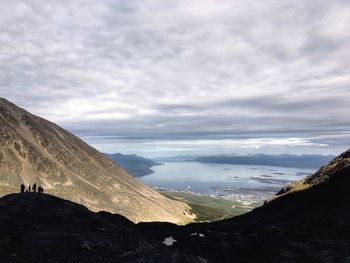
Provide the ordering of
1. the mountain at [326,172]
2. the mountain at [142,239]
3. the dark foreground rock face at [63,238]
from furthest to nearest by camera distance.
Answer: the mountain at [326,172] → the mountain at [142,239] → the dark foreground rock face at [63,238]

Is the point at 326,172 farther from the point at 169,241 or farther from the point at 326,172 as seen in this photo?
the point at 169,241

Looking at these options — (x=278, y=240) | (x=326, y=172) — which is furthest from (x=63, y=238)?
(x=326, y=172)

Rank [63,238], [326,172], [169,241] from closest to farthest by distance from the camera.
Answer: [63,238], [169,241], [326,172]

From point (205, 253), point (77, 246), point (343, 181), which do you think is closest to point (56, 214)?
point (77, 246)

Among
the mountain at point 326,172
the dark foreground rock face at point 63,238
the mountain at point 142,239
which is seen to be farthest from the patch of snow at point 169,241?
the mountain at point 326,172

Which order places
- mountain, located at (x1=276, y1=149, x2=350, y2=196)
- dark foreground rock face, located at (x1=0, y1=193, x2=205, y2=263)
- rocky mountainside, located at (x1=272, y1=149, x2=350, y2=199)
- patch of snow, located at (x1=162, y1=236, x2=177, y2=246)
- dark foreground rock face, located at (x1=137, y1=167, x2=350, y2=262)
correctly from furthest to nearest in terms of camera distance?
mountain, located at (x1=276, y1=149, x2=350, y2=196)
rocky mountainside, located at (x1=272, y1=149, x2=350, y2=199)
patch of snow, located at (x1=162, y1=236, x2=177, y2=246)
dark foreground rock face, located at (x1=137, y1=167, x2=350, y2=262)
dark foreground rock face, located at (x1=0, y1=193, x2=205, y2=263)

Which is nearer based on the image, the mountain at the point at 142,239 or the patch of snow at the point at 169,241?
the mountain at the point at 142,239

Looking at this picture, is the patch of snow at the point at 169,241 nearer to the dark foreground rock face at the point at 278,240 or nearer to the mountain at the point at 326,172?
the dark foreground rock face at the point at 278,240

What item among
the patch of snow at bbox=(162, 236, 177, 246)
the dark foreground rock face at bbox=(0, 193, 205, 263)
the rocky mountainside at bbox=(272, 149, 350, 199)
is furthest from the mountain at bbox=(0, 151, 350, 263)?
the rocky mountainside at bbox=(272, 149, 350, 199)

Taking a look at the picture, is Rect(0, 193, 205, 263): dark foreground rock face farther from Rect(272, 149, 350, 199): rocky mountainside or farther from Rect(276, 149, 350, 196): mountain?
Rect(276, 149, 350, 196): mountain
